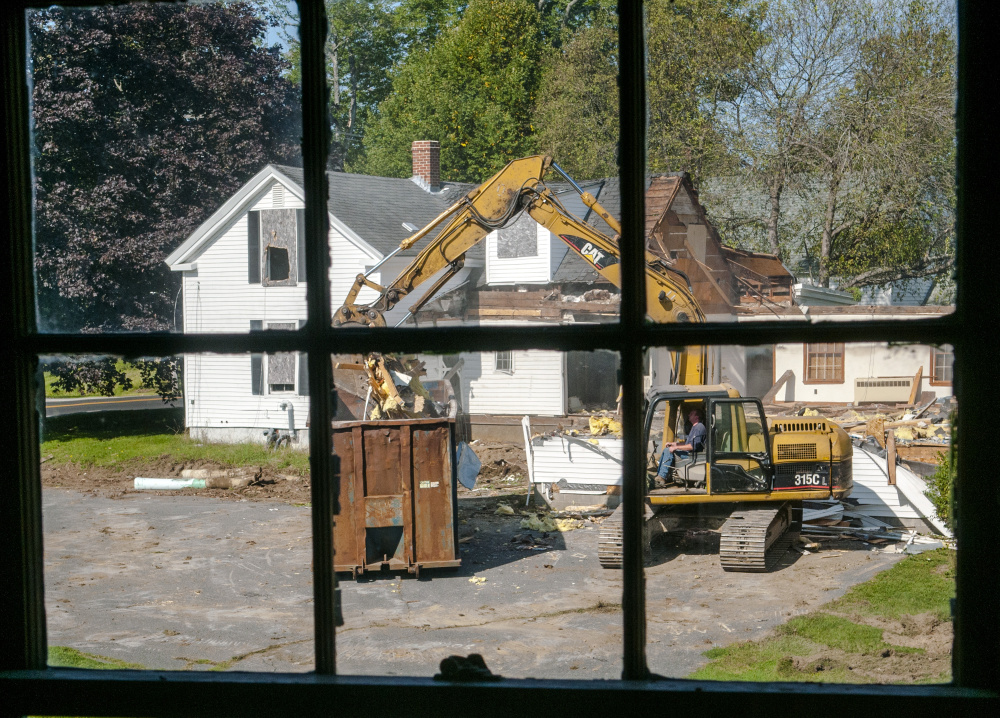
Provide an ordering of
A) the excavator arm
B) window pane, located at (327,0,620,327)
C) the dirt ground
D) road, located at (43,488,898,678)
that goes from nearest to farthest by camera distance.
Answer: the dirt ground, road, located at (43,488,898,678), window pane, located at (327,0,620,327), the excavator arm

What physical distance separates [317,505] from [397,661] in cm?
607

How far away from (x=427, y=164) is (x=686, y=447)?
574cm

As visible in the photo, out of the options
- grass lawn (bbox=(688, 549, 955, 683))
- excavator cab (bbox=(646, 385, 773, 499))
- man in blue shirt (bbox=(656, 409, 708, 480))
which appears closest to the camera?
grass lawn (bbox=(688, 549, 955, 683))

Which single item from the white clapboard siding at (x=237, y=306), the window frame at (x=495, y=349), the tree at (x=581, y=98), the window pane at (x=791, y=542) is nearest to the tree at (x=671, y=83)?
the tree at (x=581, y=98)

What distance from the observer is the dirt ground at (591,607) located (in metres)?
7.01

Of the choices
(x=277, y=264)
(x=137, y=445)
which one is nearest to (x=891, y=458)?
(x=277, y=264)

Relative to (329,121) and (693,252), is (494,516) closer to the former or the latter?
(693,252)

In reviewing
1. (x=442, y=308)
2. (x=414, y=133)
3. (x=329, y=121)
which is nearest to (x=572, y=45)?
(x=414, y=133)

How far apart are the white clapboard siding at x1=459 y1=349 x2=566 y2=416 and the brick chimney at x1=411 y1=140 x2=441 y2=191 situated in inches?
136

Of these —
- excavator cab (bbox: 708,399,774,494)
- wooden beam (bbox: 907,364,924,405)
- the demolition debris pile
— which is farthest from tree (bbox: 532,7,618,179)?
wooden beam (bbox: 907,364,924,405)

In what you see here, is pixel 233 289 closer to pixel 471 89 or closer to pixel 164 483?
pixel 471 89

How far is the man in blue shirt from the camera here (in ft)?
27.6

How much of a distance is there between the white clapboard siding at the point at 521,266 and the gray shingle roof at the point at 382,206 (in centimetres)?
123

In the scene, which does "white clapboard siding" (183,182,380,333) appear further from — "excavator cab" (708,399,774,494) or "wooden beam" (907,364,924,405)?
"wooden beam" (907,364,924,405)
